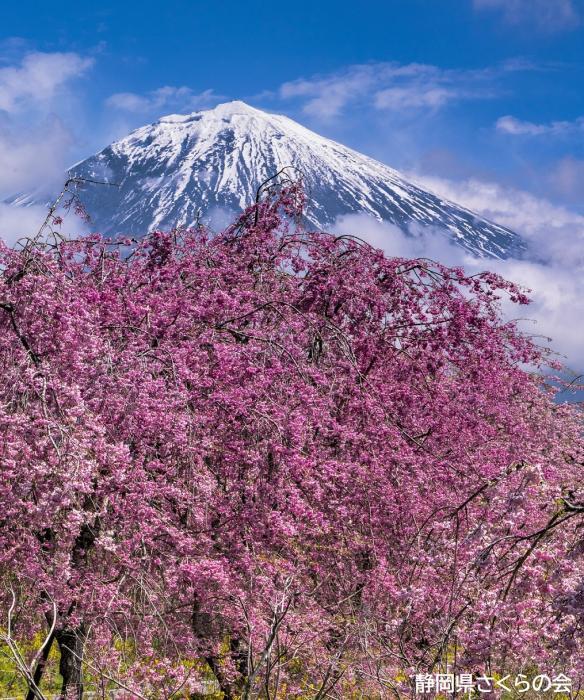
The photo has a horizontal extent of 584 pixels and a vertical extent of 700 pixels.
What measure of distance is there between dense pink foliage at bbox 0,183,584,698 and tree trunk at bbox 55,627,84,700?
0.58ft

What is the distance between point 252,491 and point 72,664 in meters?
2.63

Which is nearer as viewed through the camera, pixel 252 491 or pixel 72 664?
pixel 252 491

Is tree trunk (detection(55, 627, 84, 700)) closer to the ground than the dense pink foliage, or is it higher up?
closer to the ground

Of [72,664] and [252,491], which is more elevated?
[252,491]

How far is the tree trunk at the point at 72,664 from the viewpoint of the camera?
7195 mm

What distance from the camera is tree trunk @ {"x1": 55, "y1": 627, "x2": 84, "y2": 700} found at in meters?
7.20

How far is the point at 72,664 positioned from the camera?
813 cm

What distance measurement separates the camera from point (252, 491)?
7.53 meters

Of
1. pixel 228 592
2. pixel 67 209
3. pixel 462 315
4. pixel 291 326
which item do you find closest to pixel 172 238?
pixel 67 209

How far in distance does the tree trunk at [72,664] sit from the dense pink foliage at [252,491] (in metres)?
0.18

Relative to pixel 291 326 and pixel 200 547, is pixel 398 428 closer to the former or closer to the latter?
pixel 291 326

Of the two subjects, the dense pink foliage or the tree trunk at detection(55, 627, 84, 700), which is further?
the tree trunk at detection(55, 627, 84, 700)

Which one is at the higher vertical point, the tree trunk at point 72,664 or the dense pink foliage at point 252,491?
the dense pink foliage at point 252,491

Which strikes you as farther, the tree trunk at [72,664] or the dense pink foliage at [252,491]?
the tree trunk at [72,664]
